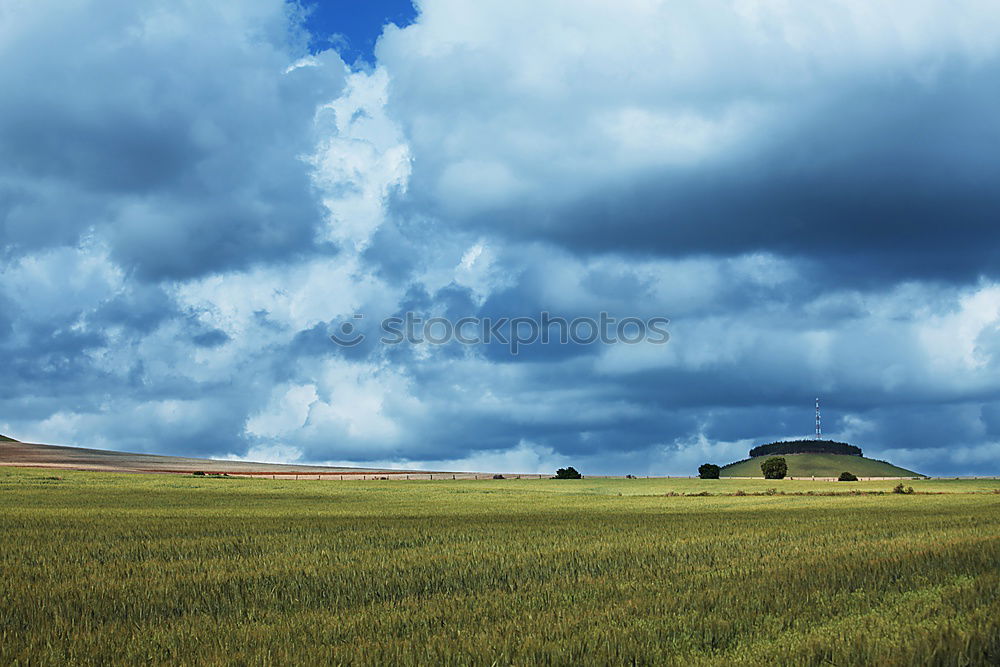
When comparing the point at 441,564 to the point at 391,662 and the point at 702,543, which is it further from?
the point at 391,662

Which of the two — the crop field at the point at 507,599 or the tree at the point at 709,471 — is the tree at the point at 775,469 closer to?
the tree at the point at 709,471

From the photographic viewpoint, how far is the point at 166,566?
18.9 meters

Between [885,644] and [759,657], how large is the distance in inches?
57.0

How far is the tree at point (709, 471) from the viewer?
139375mm

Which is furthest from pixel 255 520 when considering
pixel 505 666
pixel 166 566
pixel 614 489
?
pixel 614 489

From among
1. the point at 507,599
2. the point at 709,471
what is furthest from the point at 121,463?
the point at 507,599

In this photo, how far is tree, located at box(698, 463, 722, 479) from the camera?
13938 centimetres

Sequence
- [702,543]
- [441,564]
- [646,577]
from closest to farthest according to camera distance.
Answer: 1. [646,577]
2. [441,564]
3. [702,543]

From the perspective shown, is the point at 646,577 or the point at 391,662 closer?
the point at 391,662

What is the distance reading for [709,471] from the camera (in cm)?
13962

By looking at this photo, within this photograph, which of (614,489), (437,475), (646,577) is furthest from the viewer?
(437,475)

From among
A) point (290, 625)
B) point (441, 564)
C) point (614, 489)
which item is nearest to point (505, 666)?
point (290, 625)

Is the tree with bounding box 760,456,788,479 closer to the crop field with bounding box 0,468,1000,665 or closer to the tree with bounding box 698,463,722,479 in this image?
the tree with bounding box 698,463,722,479

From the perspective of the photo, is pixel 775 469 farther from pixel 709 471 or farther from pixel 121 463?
pixel 121 463
